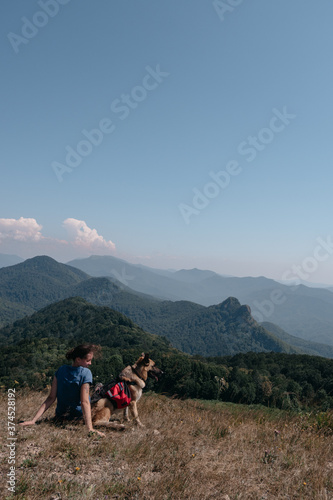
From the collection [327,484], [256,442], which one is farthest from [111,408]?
[327,484]

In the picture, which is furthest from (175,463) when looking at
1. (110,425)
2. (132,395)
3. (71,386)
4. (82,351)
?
(82,351)

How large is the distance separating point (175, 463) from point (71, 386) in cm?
215

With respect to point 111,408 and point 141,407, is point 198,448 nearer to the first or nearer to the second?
point 111,408

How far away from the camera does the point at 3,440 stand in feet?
13.8

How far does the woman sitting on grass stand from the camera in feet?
15.4

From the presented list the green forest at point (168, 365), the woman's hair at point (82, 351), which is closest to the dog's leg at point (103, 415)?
the woman's hair at point (82, 351)

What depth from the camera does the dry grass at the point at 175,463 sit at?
3.27m

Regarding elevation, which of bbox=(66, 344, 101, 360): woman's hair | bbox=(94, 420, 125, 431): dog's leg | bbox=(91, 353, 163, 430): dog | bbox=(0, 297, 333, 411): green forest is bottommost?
bbox=(0, 297, 333, 411): green forest

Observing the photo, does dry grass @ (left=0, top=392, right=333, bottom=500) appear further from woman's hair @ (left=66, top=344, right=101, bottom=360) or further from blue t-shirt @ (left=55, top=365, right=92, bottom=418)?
woman's hair @ (left=66, top=344, right=101, bottom=360)

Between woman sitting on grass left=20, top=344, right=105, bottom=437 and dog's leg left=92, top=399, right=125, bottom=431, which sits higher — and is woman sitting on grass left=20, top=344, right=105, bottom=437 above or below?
above

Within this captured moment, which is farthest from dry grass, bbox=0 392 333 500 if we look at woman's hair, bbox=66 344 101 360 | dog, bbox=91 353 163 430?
woman's hair, bbox=66 344 101 360

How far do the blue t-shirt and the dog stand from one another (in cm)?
35

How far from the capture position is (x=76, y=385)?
4.82m

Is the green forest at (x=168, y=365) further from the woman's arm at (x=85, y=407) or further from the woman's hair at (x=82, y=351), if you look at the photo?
the woman's hair at (x=82, y=351)
